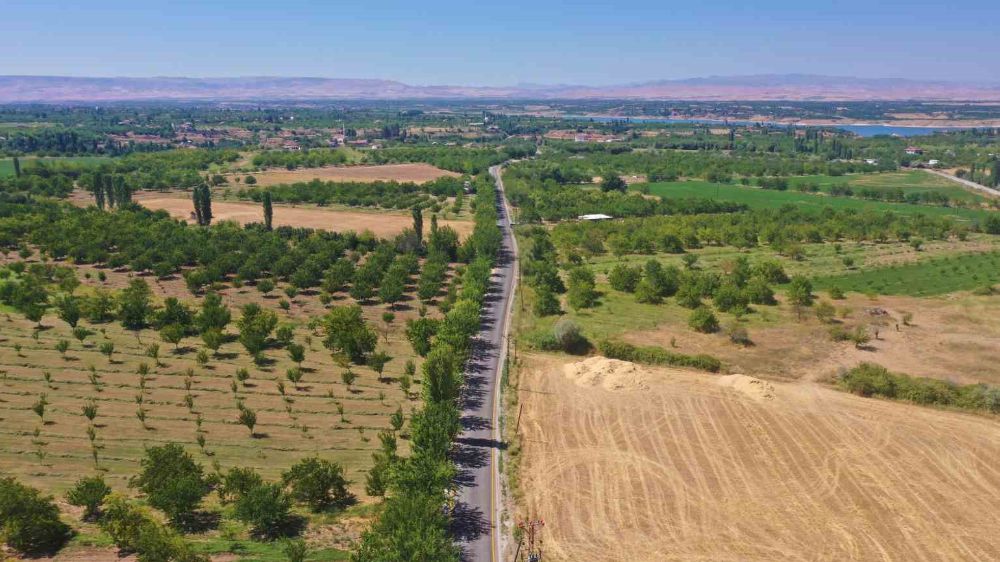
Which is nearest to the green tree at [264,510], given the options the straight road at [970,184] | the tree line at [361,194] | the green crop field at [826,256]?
the green crop field at [826,256]

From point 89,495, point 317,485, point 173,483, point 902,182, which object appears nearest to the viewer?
point 173,483

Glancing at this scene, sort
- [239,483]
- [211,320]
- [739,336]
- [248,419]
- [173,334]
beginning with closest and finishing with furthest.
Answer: [239,483], [248,419], [173,334], [211,320], [739,336]

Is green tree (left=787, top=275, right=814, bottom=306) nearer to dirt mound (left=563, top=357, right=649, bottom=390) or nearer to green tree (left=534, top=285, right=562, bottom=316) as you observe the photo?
green tree (left=534, top=285, right=562, bottom=316)

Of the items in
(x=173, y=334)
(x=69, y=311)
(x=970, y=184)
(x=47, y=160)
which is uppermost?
(x=47, y=160)

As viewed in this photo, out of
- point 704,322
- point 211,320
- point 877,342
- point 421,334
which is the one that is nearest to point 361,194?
point 211,320

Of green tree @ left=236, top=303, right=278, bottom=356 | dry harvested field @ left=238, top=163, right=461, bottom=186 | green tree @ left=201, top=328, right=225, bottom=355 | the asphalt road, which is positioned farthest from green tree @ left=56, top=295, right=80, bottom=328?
dry harvested field @ left=238, top=163, right=461, bottom=186

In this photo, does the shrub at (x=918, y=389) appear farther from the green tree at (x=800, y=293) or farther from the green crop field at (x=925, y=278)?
the green crop field at (x=925, y=278)

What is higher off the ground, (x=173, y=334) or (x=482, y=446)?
(x=173, y=334)

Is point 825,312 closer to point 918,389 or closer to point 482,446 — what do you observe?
point 918,389
